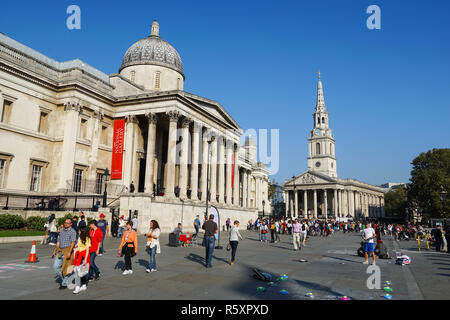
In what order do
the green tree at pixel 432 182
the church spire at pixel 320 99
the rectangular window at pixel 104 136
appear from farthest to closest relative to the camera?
the church spire at pixel 320 99 < the green tree at pixel 432 182 < the rectangular window at pixel 104 136

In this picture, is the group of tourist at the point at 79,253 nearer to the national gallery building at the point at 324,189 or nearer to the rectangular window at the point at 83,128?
the rectangular window at the point at 83,128

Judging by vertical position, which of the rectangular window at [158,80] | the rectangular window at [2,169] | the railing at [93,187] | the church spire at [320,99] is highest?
the church spire at [320,99]

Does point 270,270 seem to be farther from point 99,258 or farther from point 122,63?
point 122,63

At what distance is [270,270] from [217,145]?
29.2m

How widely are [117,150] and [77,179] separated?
4.53 m

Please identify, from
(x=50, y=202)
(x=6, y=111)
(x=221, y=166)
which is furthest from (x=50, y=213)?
(x=221, y=166)

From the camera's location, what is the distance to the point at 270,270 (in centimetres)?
1091

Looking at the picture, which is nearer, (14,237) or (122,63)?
(14,237)

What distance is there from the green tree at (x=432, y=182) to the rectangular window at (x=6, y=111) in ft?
196

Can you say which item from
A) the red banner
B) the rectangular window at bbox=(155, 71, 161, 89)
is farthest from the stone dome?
the red banner

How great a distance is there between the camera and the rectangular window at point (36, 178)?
26550 mm

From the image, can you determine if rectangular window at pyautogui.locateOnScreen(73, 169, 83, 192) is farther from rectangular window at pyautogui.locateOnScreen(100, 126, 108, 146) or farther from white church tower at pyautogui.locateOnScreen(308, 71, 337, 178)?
white church tower at pyautogui.locateOnScreen(308, 71, 337, 178)

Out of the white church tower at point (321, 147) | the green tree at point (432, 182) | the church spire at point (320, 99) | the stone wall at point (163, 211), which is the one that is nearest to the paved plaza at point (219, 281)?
the stone wall at point (163, 211)
